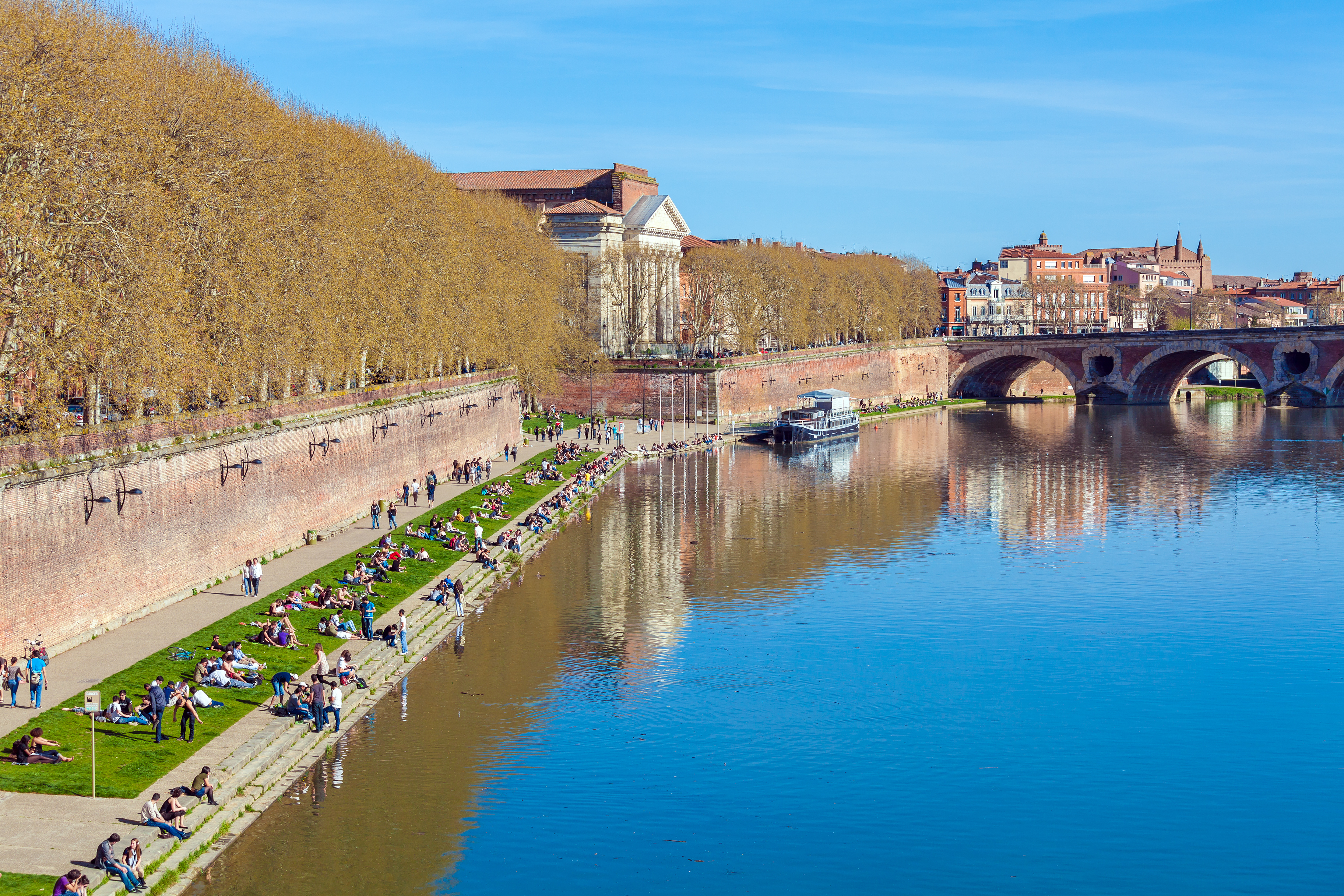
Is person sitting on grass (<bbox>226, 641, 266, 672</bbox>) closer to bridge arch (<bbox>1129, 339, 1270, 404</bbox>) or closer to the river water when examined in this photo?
the river water

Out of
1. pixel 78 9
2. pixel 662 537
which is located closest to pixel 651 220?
pixel 662 537

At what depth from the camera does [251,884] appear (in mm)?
22688

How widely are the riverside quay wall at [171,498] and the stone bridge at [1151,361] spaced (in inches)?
3719

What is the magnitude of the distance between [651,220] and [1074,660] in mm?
97287

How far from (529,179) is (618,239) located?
16567 millimetres

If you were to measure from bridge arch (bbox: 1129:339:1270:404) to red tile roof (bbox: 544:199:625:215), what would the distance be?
55806mm

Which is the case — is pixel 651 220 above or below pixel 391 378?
above

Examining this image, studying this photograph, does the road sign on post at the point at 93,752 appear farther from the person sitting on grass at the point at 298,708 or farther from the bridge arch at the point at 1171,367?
the bridge arch at the point at 1171,367

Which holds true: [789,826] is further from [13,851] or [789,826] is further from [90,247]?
[90,247]

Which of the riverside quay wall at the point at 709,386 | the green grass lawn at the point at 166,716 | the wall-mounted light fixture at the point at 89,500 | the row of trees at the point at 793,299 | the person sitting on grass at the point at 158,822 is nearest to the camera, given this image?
the person sitting on grass at the point at 158,822

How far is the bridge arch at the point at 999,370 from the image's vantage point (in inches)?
5728

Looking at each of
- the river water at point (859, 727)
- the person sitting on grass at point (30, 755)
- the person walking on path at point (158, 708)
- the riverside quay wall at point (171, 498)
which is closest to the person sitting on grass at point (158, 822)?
the river water at point (859, 727)

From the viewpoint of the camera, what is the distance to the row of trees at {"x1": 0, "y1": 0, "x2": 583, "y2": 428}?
3238 centimetres

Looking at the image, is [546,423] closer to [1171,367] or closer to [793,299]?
[793,299]
